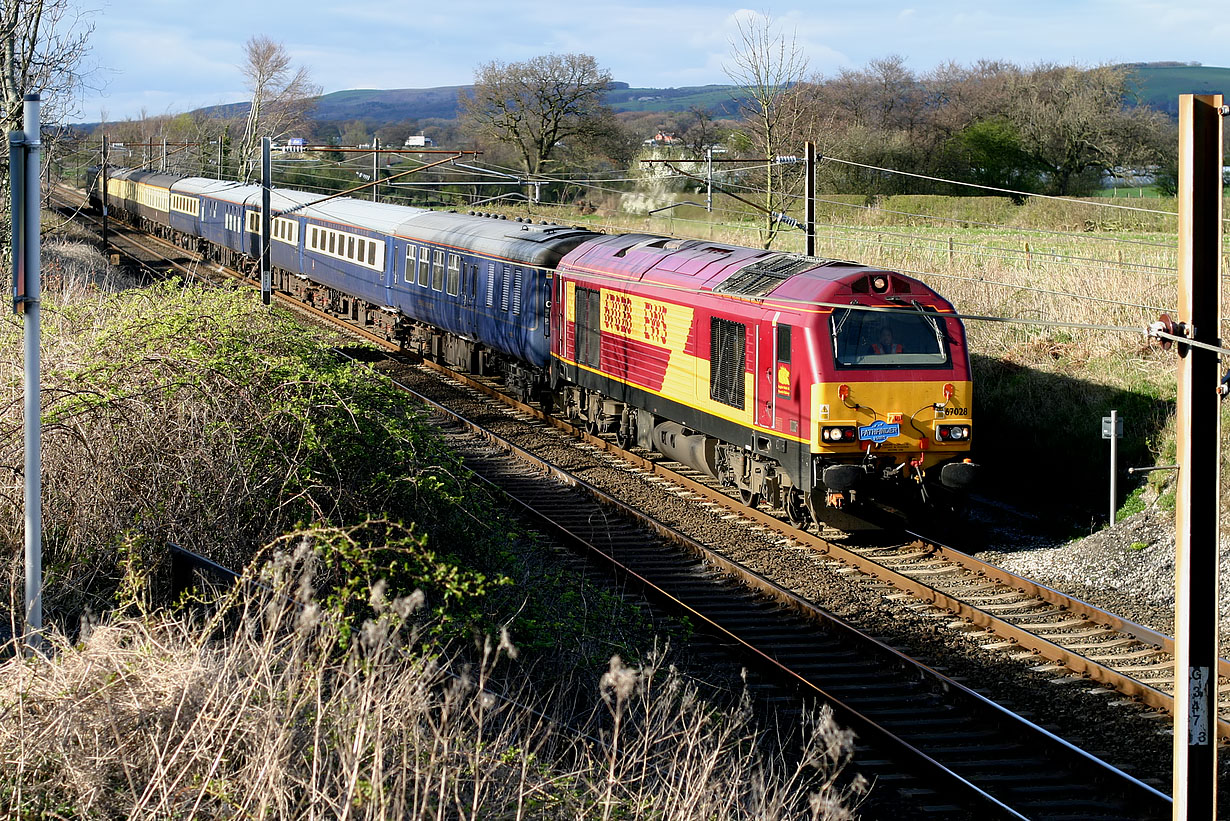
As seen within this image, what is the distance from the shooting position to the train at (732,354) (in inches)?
494

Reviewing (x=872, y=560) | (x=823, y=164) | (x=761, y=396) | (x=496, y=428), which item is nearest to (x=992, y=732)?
(x=872, y=560)

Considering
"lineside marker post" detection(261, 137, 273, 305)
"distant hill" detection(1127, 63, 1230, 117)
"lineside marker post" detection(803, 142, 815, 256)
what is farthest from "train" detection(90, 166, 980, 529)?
"distant hill" detection(1127, 63, 1230, 117)

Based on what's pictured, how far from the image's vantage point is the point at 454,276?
75.0 feet

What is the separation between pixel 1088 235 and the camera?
98.3ft

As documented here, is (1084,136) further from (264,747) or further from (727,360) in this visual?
(264,747)

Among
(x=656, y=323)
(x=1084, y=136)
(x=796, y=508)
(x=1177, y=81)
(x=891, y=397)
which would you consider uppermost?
(x=1177, y=81)

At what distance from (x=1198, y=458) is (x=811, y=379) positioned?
625 cm

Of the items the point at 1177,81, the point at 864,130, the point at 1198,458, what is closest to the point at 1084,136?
the point at 864,130

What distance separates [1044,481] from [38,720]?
46.4ft

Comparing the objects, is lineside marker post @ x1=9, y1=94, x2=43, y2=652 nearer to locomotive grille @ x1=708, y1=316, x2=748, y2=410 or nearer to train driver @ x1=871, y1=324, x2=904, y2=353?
locomotive grille @ x1=708, y1=316, x2=748, y2=410

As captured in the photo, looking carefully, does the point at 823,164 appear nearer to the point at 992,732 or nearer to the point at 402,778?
the point at 992,732

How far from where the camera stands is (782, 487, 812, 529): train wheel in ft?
44.4

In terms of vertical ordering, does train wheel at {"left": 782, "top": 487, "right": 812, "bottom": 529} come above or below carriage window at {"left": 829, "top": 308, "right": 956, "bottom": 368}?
below

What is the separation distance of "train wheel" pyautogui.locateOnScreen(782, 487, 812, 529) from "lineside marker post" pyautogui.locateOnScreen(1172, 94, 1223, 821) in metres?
7.08
